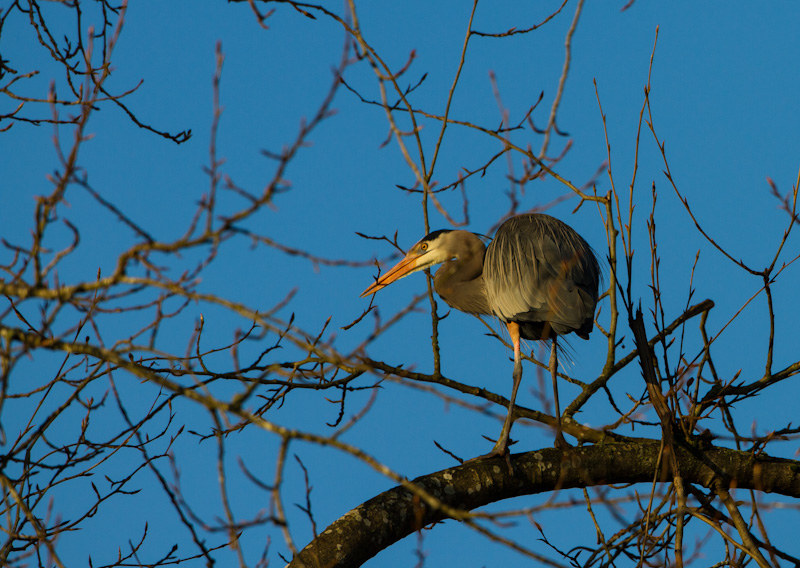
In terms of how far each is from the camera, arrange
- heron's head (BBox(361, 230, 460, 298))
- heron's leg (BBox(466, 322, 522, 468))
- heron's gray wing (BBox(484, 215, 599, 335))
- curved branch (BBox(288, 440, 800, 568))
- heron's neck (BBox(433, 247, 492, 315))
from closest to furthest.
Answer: curved branch (BBox(288, 440, 800, 568)), heron's leg (BBox(466, 322, 522, 468)), heron's gray wing (BBox(484, 215, 599, 335)), heron's neck (BBox(433, 247, 492, 315)), heron's head (BBox(361, 230, 460, 298))

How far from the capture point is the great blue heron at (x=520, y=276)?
15.6ft

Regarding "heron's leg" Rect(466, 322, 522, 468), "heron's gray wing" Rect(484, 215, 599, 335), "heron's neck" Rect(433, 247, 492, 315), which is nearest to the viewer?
"heron's leg" Rect(466, 322, 522, 468)

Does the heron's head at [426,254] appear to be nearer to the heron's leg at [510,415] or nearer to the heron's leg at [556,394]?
the heron's leg at [510,415]

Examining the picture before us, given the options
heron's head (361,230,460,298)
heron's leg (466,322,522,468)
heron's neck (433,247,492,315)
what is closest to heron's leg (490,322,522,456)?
heron's leg (466,322,522,468)

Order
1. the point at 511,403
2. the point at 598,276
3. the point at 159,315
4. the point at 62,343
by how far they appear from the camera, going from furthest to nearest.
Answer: the point at 598,276
the point at 511,403
the point at 159,315
the point at 62,343

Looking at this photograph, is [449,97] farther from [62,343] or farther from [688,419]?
[62,343]

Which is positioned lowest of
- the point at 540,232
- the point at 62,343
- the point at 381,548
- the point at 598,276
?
the point at 381,548

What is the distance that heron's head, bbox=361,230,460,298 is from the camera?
6.05 metres

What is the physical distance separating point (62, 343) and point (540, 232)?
3.72 meters

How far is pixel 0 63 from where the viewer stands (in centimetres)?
317

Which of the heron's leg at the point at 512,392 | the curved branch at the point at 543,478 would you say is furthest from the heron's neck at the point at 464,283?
the curved branch at the point at 543,478

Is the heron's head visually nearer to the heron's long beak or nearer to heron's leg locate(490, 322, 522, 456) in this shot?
the heron's long beak

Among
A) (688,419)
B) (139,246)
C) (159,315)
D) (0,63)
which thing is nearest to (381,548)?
(159,315)

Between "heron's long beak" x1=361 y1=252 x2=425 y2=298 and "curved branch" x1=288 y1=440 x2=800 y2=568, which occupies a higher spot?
"heron's long beak" x1=361 y1=252 x2=425 y2=298
